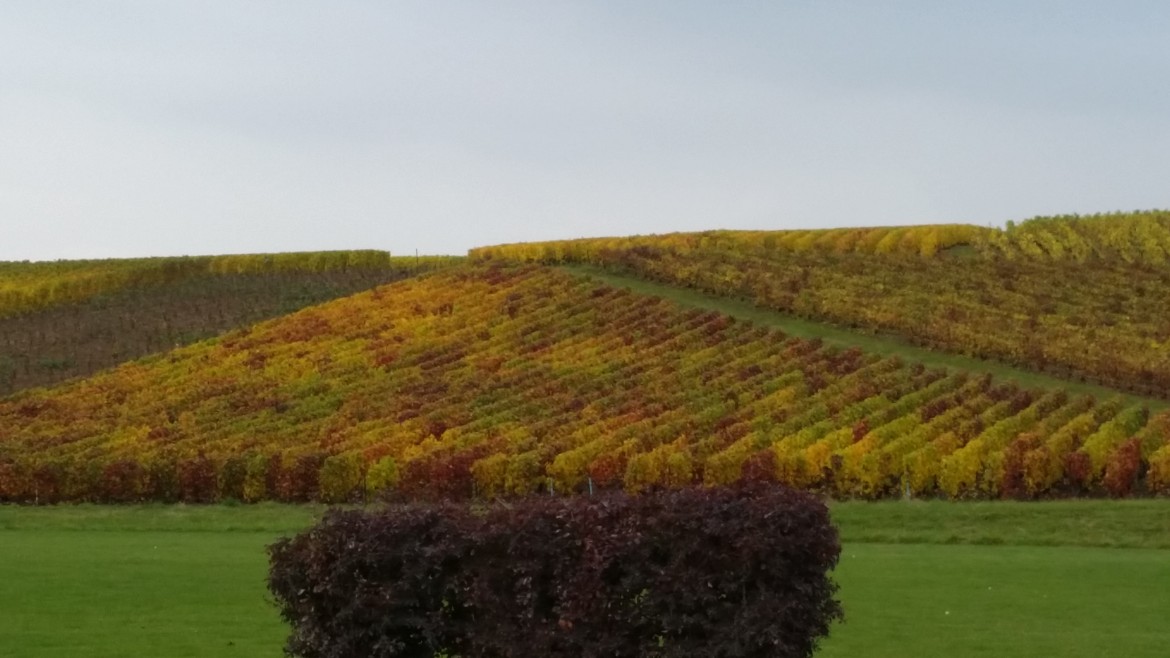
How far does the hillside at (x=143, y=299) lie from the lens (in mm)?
39625

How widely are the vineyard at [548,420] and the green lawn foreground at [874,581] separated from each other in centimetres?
168

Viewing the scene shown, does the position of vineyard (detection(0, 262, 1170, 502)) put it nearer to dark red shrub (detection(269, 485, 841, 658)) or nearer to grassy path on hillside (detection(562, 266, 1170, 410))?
grassy path on hillside (detection(562, 266, 1170, 410))

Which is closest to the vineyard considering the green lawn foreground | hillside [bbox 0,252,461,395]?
the green lawn foreground

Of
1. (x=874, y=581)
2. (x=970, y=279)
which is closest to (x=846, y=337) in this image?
(x=970, y=279)

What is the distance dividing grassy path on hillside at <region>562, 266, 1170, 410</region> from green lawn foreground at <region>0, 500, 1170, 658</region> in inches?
327

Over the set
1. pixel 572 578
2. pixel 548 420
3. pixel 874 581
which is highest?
pixel 572 578

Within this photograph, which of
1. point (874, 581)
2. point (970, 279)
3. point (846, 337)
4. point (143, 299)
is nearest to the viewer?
point (874, 581)

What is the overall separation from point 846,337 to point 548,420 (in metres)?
9.28

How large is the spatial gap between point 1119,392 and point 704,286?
13.4m

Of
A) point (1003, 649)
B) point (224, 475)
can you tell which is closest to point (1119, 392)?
point (224, 475)

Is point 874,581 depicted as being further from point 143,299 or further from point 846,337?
point 143,299

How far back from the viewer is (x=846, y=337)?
3506 centimetres

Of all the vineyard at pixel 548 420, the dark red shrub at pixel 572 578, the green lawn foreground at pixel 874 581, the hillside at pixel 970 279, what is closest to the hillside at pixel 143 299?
the vineyard at pixel 548 420

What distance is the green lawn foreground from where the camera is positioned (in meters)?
12.0
